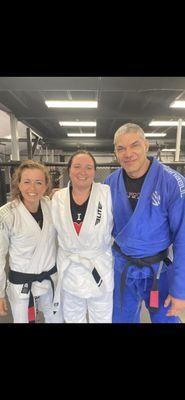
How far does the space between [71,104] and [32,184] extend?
11.2 ft

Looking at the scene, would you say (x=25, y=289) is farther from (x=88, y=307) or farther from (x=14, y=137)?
(x=14, y=137)

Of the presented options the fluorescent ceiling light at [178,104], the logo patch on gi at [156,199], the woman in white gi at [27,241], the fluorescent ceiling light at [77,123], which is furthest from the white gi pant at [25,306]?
the fluorescent ceiling light at [77,123]

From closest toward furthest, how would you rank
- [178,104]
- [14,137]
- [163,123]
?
1. [178,104]
2. [14,137]
3. [163,123]

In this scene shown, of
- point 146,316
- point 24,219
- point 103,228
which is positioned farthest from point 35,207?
point 146,316

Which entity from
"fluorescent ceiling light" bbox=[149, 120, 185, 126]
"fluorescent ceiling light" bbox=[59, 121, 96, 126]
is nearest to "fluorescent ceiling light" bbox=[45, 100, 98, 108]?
"fluorescent ceiling light" bbox=[59, 121, 96, 126]

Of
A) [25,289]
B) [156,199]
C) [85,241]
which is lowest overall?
[25,289]

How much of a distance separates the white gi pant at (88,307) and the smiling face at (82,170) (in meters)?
0.59

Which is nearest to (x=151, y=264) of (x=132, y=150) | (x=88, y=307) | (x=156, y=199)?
(x=156, y=199)

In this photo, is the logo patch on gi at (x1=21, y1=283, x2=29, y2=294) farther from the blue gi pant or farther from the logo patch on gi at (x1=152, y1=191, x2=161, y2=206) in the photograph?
the logo patch on gi at (x1=152, y1=191, x2=161, y2=206)

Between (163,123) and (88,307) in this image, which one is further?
(163,123)

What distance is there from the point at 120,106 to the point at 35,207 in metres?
3.71

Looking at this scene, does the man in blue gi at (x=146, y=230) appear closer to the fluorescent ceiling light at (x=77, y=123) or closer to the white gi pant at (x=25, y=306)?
the white gi pant at (x=25, y=306)

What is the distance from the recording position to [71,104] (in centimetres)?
428

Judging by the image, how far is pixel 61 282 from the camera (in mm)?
1291
